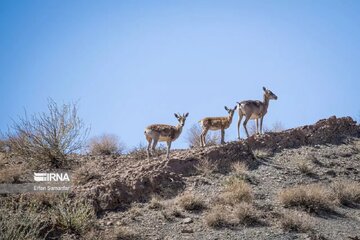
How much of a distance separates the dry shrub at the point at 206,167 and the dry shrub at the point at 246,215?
3.03m

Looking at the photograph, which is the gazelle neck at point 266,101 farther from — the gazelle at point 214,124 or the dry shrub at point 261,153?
the dry shrub at point 261,153

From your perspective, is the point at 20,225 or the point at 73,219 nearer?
the point at 20,225

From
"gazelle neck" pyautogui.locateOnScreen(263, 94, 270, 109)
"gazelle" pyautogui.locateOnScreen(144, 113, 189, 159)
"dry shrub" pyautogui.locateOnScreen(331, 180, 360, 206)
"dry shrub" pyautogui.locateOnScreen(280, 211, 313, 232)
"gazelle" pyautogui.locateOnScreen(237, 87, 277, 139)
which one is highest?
"gazelle neck" pyautogui.locateOnScreen(263, 94, 270, 109)

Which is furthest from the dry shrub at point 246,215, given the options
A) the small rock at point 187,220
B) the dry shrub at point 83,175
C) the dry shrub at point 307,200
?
the dry shrub at point 83,175

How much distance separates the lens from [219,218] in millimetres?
13008

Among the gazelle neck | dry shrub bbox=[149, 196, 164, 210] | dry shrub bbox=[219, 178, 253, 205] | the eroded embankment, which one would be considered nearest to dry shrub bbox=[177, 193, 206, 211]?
dry shrub bbox=[149, 196, 164, 210]

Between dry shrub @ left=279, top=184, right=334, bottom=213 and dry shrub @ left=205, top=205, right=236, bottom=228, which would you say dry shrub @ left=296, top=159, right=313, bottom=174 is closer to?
dry shrub @ left=279, top=184, right=334, bottom=213

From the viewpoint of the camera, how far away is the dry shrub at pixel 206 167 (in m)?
16.4

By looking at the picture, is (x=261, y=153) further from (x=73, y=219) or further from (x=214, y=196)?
(x=73, y=219)

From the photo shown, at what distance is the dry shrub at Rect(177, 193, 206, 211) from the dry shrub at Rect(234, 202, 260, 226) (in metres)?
1.20

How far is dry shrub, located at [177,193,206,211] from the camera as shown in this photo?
14.0 meters

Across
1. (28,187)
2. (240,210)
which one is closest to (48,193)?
(28,187)

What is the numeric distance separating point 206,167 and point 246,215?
3.53 meters

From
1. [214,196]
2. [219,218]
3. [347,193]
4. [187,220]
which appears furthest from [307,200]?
[187,220]
